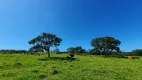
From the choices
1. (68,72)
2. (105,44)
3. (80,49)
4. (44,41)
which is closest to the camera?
(68,72)

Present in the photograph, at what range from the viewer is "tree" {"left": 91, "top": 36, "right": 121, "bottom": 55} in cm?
9306

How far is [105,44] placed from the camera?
309 feet

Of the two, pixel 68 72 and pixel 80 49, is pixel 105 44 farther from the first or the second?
pixel 68 72

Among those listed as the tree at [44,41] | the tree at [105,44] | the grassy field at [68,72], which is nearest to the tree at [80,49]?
the tree at [105,44]

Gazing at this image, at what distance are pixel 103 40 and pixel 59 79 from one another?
81.0 meters

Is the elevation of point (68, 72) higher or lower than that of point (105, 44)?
lower

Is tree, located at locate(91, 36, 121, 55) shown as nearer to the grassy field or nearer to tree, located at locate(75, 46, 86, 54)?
tree, located at locate(75, 46, 86, 54)

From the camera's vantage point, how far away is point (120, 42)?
310 ft

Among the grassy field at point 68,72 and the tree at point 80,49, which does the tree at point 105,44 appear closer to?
the tree at point 80,49

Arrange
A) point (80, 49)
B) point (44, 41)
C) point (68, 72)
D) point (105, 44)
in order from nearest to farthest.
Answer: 1. point (68, 72)
2. point (44, 41)
3. point (105, 44)
4. point (80, 49)

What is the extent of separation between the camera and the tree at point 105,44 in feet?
305

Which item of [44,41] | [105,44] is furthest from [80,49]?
[44,41]

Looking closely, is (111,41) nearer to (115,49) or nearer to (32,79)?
(115,49)

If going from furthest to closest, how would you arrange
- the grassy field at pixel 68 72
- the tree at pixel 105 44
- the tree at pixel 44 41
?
1. the tree at pixel 105 44
2. the tree at pixel 44 41
3. the grassy field at pixel 68 72
